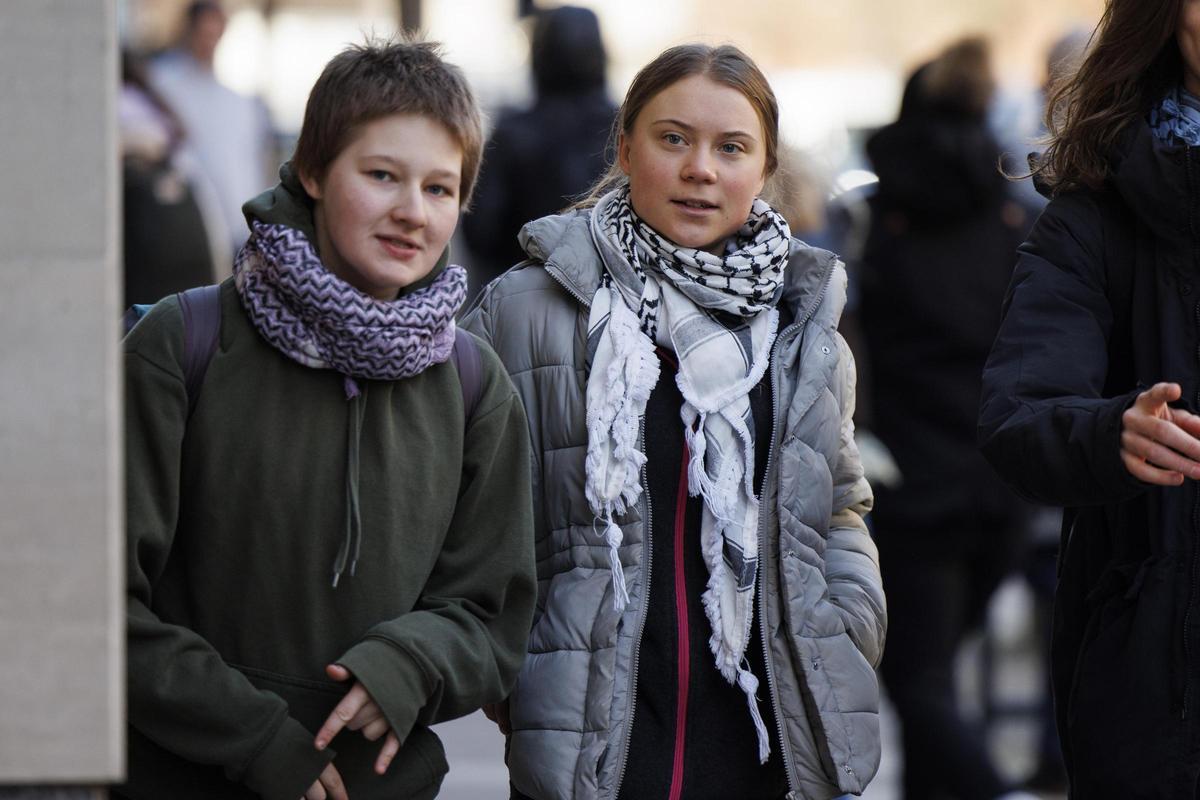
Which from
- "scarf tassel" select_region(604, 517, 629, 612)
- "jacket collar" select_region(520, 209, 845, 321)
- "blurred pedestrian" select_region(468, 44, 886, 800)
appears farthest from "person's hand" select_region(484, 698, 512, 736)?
"jacket collar" select_region(520, 209, 845, 321)

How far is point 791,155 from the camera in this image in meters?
4.09

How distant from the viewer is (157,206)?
738cm

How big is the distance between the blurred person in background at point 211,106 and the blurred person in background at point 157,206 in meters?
1.18

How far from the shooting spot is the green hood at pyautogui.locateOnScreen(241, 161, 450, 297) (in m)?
3.12

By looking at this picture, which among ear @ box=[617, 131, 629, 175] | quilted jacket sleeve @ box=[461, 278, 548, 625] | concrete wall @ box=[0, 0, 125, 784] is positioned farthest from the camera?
ear @ box=[617, 131, 629, 175]

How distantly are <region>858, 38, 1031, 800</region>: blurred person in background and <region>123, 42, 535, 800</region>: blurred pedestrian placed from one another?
9.16ft

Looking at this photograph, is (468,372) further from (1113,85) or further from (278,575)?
(1113,85)

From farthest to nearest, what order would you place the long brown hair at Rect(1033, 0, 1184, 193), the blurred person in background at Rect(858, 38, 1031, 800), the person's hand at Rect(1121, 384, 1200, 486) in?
the blurred person in background at Rect(858, 38, 1031, 800), the long brown hair at Rect(1033, 0, 1184, 193), the person's hand at Rect(1121, 384, 1200, 486)

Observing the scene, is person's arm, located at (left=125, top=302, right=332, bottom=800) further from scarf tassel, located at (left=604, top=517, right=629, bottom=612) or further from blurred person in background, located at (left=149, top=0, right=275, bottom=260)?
blurred person in background, located at (left=149, top=0, right=275, bottom=260)

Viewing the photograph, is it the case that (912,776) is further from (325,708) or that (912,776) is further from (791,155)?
(325,708)

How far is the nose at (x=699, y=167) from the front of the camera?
11.6 ft

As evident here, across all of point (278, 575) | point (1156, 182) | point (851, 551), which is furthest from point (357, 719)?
point (1156, 182)

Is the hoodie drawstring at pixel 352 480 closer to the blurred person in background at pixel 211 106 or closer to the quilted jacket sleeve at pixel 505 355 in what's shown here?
the quilted jacket sleeve at pixel 505 355

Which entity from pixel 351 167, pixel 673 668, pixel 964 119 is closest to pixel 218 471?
pixel 351 167
